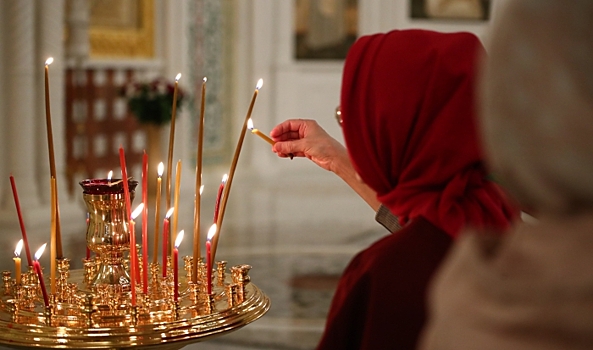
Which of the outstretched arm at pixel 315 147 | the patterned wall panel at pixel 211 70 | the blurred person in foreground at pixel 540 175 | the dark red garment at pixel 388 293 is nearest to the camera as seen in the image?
the blurred person in foreground at pixel 540 175

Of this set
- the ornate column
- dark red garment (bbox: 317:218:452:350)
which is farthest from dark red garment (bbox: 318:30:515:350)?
the ornate column

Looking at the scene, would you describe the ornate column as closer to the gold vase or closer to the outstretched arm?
the outstretched arm

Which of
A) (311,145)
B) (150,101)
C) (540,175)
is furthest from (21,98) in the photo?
(540,175)

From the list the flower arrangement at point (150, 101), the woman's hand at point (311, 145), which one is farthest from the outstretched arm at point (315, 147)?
the flower arrangement at point (150, 101)

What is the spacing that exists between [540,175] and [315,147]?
1.27m

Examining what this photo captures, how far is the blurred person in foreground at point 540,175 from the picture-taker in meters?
0.64

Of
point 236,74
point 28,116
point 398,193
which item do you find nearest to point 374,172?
point 398,193

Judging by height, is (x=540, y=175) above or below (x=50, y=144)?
above

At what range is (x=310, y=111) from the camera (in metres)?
10.5

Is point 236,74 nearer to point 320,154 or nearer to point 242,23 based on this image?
point 242,23

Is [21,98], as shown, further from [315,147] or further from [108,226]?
[108,226]

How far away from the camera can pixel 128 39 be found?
337 inches

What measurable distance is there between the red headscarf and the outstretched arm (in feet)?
1.60

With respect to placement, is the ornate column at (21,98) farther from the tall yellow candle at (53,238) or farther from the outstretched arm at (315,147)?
the tall yellow candle at (53,238)
